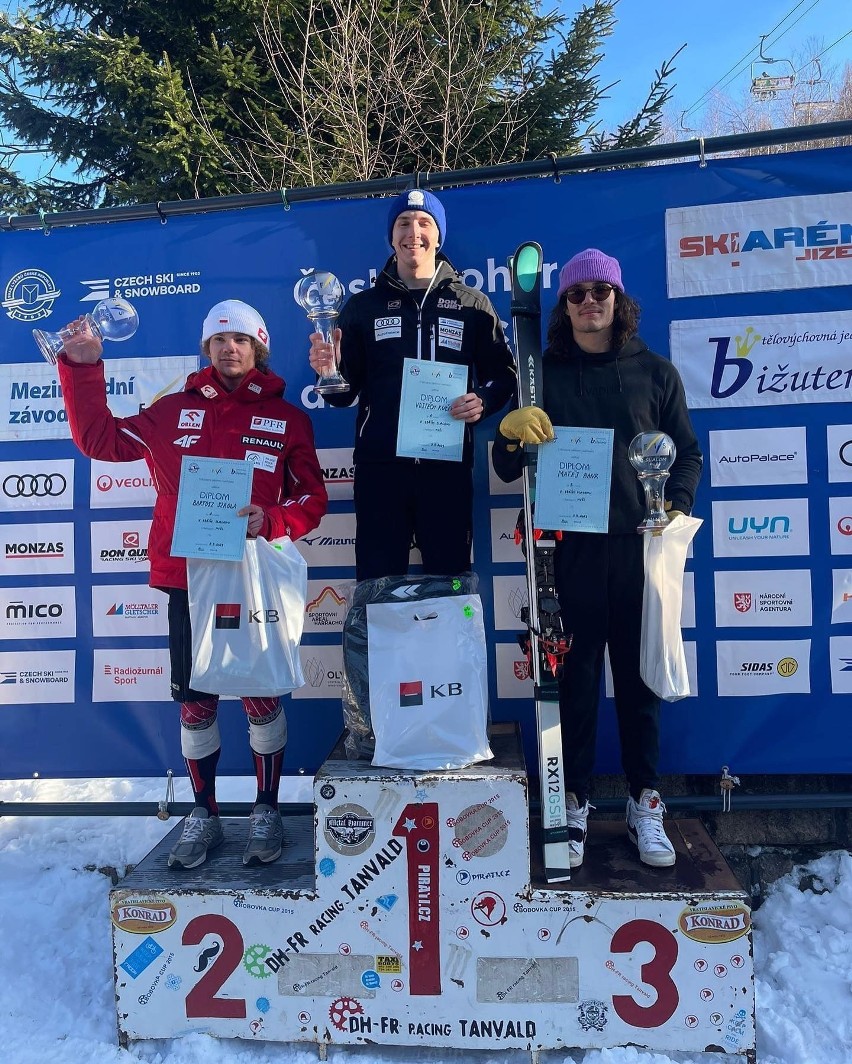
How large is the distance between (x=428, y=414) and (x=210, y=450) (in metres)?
0.77

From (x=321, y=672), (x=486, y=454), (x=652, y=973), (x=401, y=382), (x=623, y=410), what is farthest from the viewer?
(x=321, y=672)

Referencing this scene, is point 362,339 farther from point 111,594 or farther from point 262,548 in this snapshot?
point 111,594

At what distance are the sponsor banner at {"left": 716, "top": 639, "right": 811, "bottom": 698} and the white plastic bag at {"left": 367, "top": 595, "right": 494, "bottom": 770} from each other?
1.27 m

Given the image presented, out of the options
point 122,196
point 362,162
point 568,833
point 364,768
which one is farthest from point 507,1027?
point 122,196

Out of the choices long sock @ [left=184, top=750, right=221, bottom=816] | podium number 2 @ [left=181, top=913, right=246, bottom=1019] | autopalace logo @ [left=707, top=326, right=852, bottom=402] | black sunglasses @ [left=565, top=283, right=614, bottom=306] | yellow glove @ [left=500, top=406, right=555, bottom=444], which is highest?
black sunglasses @ [left=565, top=283, right=614, bottom=306]

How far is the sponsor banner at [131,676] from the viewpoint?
128 inches

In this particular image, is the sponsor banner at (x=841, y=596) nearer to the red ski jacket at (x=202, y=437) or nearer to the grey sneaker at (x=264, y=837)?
the red ski jacket at (x=202, y=437)

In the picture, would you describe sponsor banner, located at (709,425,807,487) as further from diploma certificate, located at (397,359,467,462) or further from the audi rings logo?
the audi rings logo

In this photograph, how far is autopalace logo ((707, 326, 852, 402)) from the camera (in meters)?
2.94

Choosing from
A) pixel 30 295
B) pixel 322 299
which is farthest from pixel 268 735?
pixel 30 295

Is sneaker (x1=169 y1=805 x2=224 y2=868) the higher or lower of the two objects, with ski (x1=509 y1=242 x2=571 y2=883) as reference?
lower

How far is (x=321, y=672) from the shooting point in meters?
3.20

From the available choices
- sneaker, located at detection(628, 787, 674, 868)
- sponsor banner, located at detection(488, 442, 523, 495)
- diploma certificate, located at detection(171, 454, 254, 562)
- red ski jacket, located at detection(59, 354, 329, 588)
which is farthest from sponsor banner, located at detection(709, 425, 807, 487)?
diploma certificate, located at detection(171, 454, 254, 562)

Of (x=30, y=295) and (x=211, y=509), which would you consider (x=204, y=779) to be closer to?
(x=211, y=509)
